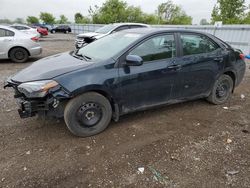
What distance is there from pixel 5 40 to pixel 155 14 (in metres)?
57.6

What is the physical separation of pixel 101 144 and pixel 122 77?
3.42ft

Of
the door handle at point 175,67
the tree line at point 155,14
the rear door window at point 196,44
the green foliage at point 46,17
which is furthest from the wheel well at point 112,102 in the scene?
the green foliage at point 46,17

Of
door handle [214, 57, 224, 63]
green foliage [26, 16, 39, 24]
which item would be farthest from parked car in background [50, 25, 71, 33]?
green foliage [26, 16, 39, 24]

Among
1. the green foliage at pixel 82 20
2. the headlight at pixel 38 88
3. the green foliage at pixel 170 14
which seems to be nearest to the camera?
the headlight at pixel 38 88

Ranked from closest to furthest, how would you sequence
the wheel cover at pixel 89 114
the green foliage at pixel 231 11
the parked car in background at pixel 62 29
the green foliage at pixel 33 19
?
the wheel cover at pixel 89 114
the green foliage at pixel 231 11
the parked car in background at pixel 62 29
the green foliage at pixel 33 19

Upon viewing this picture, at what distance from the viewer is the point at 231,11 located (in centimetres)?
2695

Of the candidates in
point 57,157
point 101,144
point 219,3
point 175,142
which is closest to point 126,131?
point 101,144

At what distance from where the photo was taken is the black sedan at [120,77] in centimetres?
293

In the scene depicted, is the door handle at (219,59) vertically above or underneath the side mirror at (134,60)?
underneath

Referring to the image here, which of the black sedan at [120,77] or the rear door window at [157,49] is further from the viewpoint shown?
the rear door window at [157,49]

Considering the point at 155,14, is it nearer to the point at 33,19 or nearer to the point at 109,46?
the point at 33,19

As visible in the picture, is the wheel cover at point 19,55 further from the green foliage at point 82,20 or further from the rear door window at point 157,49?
the green foliage at point 82,20

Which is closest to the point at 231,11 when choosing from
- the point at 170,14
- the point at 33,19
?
the point at 170,14

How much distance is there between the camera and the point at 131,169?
2.62 metres
